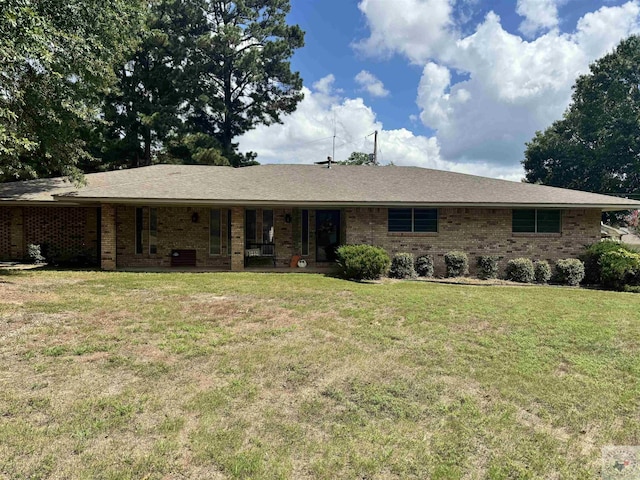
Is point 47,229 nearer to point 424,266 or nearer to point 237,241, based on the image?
point 237,241

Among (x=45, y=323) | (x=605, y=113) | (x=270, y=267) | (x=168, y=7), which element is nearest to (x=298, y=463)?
(x=45, y=323)

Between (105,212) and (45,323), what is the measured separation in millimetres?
7258

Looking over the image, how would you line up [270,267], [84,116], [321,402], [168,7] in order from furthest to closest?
1. [168,7]
2. [270,267]
3. [84,116]
4. [321,402]

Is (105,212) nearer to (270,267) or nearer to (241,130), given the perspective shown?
(270,267)

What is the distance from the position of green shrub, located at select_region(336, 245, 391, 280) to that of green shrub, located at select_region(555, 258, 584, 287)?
5.86 meters

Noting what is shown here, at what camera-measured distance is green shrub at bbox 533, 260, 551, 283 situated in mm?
12469

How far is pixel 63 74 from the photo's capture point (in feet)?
34.1

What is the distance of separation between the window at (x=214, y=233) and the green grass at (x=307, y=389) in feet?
20.8

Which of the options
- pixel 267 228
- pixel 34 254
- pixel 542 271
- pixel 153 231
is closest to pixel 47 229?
pixel 34 254

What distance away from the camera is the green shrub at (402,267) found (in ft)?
40.4

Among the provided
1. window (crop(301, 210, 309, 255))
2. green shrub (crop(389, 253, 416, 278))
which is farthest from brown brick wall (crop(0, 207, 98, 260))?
green shrub (crop(389, 253, 416, 278))

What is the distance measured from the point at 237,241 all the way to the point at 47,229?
7.66 m

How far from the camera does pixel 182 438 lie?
314cm

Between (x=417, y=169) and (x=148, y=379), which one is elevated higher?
(x=417, y=169)
